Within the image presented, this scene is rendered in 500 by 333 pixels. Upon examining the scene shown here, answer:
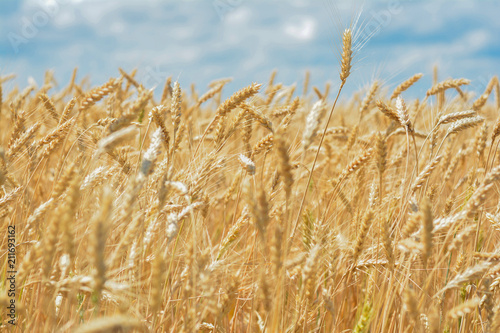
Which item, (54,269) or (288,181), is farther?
(54,269)

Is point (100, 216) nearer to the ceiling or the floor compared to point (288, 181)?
nearer to the floor

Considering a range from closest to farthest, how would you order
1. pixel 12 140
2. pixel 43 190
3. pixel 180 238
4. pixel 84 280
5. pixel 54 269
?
pixel 84 280 < pixel 54 269 < pixel 180 238 < pixel 12 140 < pixel 43 190

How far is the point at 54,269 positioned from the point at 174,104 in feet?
2.59

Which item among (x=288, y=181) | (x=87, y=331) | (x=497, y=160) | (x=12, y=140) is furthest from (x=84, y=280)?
(x=497, y=160)

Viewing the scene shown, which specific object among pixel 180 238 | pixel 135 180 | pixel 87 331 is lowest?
pixel 87 331

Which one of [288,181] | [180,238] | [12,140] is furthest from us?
[12,140]

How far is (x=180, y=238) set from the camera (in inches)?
66.6

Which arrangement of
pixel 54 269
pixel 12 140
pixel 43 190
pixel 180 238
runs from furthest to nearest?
pixel 43 190
pixel 12 140
pixel 180 238
pixel 54 269

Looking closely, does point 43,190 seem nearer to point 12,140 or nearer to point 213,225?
point 12,140

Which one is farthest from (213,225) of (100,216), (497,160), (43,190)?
(100,216)

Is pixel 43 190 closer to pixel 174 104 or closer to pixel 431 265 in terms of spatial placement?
pixel 174 104

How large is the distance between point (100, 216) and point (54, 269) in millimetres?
895

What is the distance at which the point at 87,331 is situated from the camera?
0.73 metres

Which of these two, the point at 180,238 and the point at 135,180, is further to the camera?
the point at 180,238
